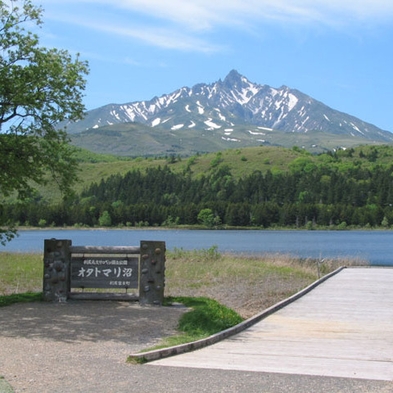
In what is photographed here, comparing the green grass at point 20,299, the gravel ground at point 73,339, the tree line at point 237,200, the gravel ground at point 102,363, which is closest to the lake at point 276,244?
the tree line at point 237,200

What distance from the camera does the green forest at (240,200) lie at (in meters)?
145

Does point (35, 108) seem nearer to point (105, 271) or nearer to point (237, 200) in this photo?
point (105, 271)

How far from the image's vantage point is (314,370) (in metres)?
8.27

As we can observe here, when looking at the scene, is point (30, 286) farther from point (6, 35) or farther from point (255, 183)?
point (255, 183)

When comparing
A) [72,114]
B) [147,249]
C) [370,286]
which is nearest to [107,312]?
[147,249]

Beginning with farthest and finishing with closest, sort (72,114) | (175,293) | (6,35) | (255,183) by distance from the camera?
1. (255,183)
2. (175,293)
3. (72,114)
4. (6,35)

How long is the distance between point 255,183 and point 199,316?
529ft

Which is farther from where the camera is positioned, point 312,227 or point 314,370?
point 312,227

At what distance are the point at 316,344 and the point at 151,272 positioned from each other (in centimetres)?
512

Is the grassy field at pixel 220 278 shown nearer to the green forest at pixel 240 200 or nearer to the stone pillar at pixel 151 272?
the stone pillar at pixel 151 272

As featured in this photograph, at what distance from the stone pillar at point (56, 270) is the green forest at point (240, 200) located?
109978 mm

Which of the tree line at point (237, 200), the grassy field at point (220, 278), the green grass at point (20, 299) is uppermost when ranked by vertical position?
the tree line at point (237, 200)

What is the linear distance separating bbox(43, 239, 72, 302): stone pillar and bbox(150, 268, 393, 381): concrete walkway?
489 cm

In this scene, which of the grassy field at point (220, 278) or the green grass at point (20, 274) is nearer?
the grassy field at point (220, 278)
